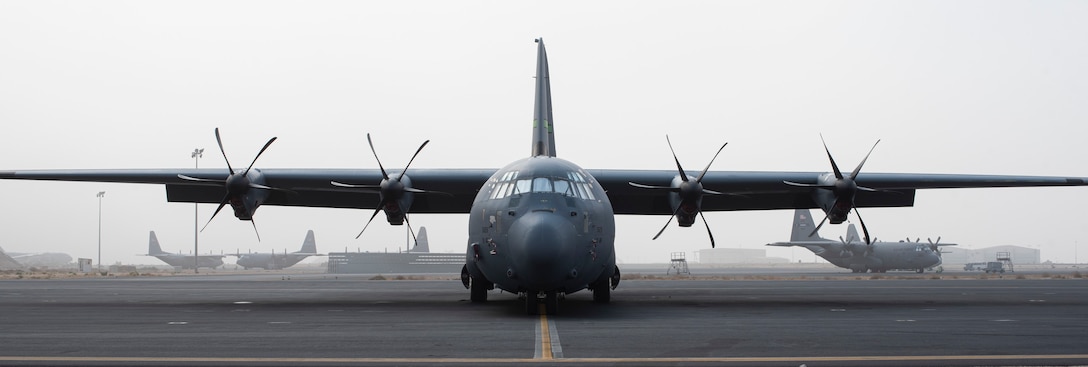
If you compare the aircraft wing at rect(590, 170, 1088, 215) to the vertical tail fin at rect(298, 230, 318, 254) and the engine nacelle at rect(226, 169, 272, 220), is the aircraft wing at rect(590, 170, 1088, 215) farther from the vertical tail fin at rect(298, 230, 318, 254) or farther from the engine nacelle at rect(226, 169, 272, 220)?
the vertical tail fin at rect(298, 230, 318, 254)

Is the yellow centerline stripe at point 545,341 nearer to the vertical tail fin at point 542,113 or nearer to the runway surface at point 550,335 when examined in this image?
the runway surface at point 550,335

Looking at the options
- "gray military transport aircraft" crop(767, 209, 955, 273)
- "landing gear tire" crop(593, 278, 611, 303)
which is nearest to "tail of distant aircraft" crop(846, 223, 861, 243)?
"gray military transport aircraft" crop(767, 209, 955, 273)

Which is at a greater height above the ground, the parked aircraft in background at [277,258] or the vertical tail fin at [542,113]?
the vertical tail fin at [542,113]

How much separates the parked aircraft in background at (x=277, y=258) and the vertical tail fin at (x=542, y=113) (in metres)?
93.0

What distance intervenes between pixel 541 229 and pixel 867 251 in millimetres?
61943

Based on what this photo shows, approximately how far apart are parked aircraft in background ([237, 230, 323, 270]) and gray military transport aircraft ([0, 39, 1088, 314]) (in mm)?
88309

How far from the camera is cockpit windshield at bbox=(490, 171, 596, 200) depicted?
54.9ft

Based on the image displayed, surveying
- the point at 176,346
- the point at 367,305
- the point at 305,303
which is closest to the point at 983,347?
the point at 176,346

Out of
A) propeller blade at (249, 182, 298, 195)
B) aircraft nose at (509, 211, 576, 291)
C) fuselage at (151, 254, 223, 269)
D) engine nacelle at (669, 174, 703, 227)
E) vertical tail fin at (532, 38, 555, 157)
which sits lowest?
fuselage at (151, 254, 223, 269)

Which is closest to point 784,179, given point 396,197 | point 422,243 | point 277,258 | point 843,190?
point 843,190

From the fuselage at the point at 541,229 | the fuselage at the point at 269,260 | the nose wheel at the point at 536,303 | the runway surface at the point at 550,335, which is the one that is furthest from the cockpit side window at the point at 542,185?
the fuselage at the point at 269,260

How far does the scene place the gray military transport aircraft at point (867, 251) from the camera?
7038 centimetres

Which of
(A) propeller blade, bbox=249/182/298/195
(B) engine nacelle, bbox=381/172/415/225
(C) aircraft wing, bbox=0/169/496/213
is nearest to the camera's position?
(B) engine nacelle, bbox=381/172/415/225

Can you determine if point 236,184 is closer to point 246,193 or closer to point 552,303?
point 246,193
